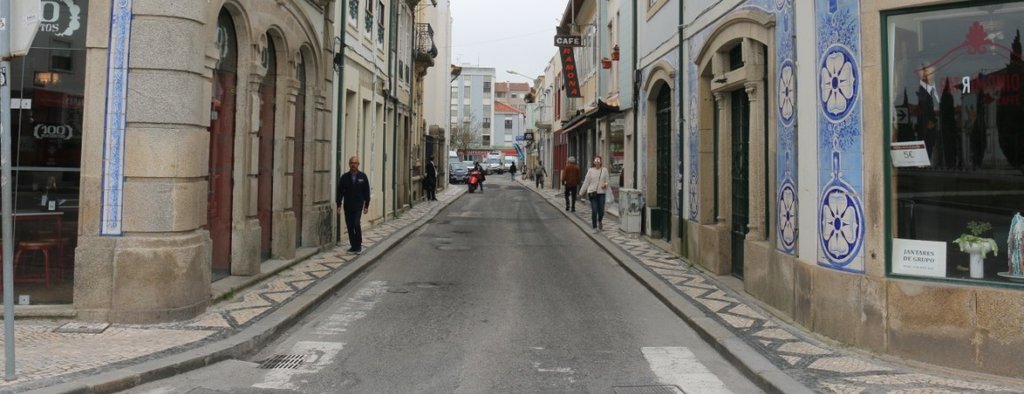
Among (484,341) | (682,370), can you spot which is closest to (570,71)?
(484,341)

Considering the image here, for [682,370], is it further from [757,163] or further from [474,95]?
[474,95]

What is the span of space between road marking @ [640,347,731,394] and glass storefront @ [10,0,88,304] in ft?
18.7

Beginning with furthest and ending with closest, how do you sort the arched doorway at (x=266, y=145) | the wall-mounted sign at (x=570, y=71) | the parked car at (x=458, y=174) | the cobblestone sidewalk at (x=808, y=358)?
the parked car at (x=458, y=174), the wall-mounted sign at (x=570, y=71), the arched doorway at (x=266, y=145), the cobblestone sidewalk at (x=808, y=358)

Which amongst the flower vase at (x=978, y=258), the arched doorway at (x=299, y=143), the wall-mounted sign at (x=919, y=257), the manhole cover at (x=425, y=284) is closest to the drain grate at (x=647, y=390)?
the wall-mounted sign at (x=919, y=257)

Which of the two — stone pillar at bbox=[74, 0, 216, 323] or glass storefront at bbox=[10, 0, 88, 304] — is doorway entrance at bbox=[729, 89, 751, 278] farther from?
glass storefront at bbox=[10, 0, 88, 304]

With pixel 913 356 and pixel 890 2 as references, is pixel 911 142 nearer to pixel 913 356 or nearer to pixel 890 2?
pixel 890 2

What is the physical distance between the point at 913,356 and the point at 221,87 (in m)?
7.73

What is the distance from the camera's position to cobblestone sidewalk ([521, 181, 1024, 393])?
5234 millimetres

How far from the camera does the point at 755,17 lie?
27.6 ft

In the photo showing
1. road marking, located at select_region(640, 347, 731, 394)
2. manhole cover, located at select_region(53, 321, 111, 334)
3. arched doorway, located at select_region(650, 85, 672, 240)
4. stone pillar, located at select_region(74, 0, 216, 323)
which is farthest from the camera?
arched doorway, located at select_region(650, 85, 672, 240)

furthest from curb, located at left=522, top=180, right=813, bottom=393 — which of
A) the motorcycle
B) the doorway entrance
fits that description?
the motorcycle

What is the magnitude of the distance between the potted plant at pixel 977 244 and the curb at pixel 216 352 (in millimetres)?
6105

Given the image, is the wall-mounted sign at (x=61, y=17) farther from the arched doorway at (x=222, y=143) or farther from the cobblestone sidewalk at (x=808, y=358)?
the cobblestone sidewalk at (x=808, y=358)

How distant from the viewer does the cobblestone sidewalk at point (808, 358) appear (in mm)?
5234
